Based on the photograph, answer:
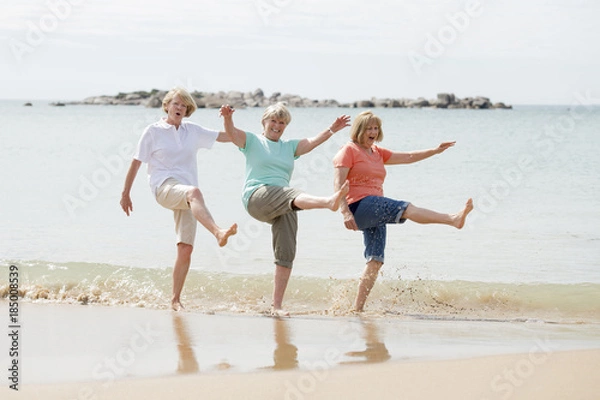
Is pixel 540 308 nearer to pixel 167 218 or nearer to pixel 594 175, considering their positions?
pixel 167 218

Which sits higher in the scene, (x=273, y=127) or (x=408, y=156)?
(x=273, y=127)

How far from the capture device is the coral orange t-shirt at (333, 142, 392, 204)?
23.2 ft

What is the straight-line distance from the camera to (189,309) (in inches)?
296

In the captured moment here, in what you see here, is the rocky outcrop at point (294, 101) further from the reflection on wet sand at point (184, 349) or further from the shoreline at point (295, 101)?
the reflection on wet sand at point (184, 349)

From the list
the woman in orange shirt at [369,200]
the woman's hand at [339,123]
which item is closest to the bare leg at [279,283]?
the woman in orange shirt at [369,200]

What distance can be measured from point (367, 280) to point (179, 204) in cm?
170

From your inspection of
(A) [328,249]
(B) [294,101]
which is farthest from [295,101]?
(A) [328,249]

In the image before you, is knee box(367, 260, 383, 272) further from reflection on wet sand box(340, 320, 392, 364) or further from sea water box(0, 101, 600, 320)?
reflection on wet sand box(340, 320, 392, 364)

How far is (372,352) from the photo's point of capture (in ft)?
17.9

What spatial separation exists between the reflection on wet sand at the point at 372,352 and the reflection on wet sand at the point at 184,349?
2.90 feet

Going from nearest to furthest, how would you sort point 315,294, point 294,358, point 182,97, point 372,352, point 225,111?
point 294,358 < point 372,352 < point 225,111 < point 182,97 < point 315,294

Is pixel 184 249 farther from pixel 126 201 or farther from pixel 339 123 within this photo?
pixel 339 123

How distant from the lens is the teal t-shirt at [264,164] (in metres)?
7.05

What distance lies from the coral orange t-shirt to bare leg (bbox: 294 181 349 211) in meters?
0.53
